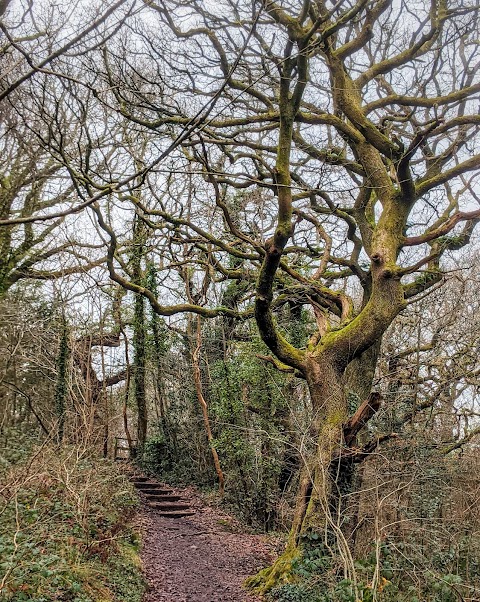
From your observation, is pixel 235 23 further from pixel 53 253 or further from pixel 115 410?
pixel 115 410

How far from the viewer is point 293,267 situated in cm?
1016

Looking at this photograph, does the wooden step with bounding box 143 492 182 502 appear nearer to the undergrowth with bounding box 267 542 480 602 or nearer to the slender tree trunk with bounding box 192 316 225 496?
the slender tree trunk with bounding box 192 316 225 496

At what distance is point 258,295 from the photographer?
245 inches

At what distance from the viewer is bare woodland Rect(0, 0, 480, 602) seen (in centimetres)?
548

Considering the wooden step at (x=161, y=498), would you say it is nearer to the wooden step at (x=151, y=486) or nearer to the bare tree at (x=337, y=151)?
the wooden step at (x=151, y=486)

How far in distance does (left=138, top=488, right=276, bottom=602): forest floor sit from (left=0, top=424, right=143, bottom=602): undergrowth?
1.52 ft

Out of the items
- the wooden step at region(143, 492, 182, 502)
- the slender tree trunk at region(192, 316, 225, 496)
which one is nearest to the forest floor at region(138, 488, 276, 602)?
the wooden step at region(143, 492, 182, 502)

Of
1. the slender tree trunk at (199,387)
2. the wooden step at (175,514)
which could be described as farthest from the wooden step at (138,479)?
the wooden step at (175,514)

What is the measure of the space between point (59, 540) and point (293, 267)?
21.5 ft

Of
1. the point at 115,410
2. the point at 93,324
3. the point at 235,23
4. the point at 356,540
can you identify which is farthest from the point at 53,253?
the point at 356,540

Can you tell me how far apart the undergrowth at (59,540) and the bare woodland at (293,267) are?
189 centimetres

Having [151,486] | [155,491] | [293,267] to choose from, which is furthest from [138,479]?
[293,267]

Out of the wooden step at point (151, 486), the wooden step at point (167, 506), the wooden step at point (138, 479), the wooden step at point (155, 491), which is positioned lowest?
the wooden step at point (167, 506)

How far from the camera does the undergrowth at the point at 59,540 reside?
446cm
